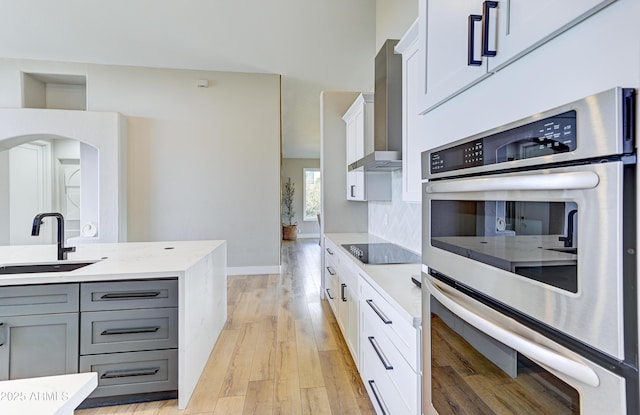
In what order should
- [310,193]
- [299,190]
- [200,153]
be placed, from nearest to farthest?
1. [200,153]
2. [299,190]
3. [310,193]

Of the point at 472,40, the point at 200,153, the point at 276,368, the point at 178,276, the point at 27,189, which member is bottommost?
the point at 276,368

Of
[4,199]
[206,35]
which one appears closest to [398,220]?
[206,35]

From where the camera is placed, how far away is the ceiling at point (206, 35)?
12.0 feet

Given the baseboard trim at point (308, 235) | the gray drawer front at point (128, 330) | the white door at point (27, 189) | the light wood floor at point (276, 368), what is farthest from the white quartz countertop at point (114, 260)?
the baseboard trim at point (308, 235)

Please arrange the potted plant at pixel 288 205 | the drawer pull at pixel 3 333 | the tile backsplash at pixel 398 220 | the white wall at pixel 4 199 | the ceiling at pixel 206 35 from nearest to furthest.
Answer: the drawer pull at pixel 3 333 → the tile backsplash at pixel 398 220 → the ceiling at pixel 206 35 → the white wall at pixel 4 199 → the potted plant at pixel 288 205

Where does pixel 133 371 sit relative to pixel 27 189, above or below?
below

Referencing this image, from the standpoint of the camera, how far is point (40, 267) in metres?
2.08

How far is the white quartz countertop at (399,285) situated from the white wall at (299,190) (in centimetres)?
877

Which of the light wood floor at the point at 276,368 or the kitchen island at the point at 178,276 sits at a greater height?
the kitchen island at the point at 178,276

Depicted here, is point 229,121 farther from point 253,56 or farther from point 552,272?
point 552,272

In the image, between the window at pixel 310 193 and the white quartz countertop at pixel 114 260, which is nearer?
the white quartz countertop at pixel 114 260

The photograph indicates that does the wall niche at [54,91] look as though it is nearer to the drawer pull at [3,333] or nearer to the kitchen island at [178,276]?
the kitchen island at [178,276]

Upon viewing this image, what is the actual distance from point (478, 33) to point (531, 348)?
2.49ft

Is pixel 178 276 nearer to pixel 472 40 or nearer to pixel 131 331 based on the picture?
pixel 131 331
